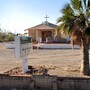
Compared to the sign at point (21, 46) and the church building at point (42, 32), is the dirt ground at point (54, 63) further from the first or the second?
the church building at point (42, 32)

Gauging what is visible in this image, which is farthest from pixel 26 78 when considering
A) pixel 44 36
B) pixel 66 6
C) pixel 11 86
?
pixel 44 36

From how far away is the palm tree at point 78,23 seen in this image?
12.1 m

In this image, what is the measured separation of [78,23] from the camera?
12.1m

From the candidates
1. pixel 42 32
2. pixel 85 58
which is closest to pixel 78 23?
pixel 85 58

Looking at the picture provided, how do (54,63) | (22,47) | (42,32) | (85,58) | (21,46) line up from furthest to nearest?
1. (42,32)
2. (54,63)
3. (85,58)
4. (22,47)
5. (21,46)

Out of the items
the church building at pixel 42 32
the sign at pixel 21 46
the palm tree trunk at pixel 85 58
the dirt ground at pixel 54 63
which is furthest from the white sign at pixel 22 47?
the church building at pixel 42 32

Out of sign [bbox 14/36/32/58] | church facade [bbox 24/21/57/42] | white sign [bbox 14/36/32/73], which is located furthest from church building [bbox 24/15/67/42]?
sign [bbox 14/36/32/58]

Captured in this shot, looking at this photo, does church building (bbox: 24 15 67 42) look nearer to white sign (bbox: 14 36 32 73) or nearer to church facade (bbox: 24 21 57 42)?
church facade (bbox: 24 21 57 42)

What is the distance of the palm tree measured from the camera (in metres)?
12.1

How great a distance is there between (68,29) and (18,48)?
263 centimetres

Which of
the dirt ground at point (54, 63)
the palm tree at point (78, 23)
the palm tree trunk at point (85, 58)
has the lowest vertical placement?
the dirt ground at point (54, 63)

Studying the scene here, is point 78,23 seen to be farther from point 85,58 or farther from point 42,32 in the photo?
point 42,32

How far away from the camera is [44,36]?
46031 millimetres

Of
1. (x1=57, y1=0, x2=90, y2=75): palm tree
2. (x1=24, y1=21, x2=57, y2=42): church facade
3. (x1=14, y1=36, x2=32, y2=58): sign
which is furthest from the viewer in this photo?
(x1=24, y1=21, x2=57, y2=42): church facade
